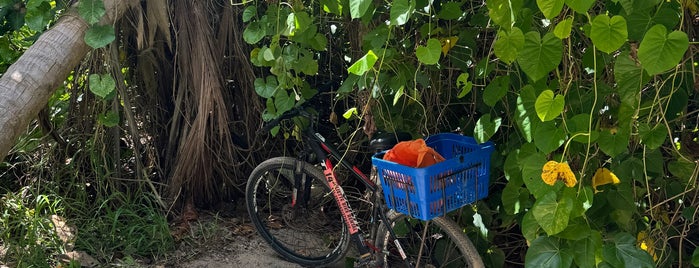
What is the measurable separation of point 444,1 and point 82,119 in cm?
216

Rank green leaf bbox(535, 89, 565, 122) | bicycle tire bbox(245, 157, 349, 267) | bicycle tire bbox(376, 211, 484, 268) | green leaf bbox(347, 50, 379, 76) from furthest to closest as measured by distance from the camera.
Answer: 1. bicycle tire bbox(245, 157, 349, 267)
2. bicycle tire bbox(376, 211, 484, 268)
3. green leaf bbox(347, 50, 379, 76)
4. green leaf bbox(535, 89, 565, 122)

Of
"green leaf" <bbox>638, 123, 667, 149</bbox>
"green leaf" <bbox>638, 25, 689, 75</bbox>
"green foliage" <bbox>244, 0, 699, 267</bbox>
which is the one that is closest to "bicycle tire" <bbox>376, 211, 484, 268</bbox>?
"green foliage" <bbox>244, 0, 699, 267</bbox>

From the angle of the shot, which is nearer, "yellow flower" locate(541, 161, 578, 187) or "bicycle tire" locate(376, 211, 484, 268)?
"yellow flower" locate(541, 161, 578, 187)

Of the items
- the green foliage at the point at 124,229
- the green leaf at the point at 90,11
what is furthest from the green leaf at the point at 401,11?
the green foliage at the point at 124,229

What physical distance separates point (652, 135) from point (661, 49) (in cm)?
46

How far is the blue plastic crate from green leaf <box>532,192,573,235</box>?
1.89 ft

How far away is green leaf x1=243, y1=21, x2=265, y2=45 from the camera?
10.8ft

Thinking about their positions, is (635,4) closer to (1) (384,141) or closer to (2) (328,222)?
(1) (384,141)

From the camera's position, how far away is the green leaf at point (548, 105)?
2.34 meters

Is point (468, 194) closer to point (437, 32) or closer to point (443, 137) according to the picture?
point (443, 137)

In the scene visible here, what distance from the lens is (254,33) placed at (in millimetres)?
3328

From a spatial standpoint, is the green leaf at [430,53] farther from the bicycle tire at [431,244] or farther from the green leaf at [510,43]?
the bicycle tire at [431,244]

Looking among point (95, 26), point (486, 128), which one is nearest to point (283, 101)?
point (95, 26)

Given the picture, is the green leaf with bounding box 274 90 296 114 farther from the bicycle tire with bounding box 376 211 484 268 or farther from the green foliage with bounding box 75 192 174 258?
the green foliage with bounding box 75 192 174 258
